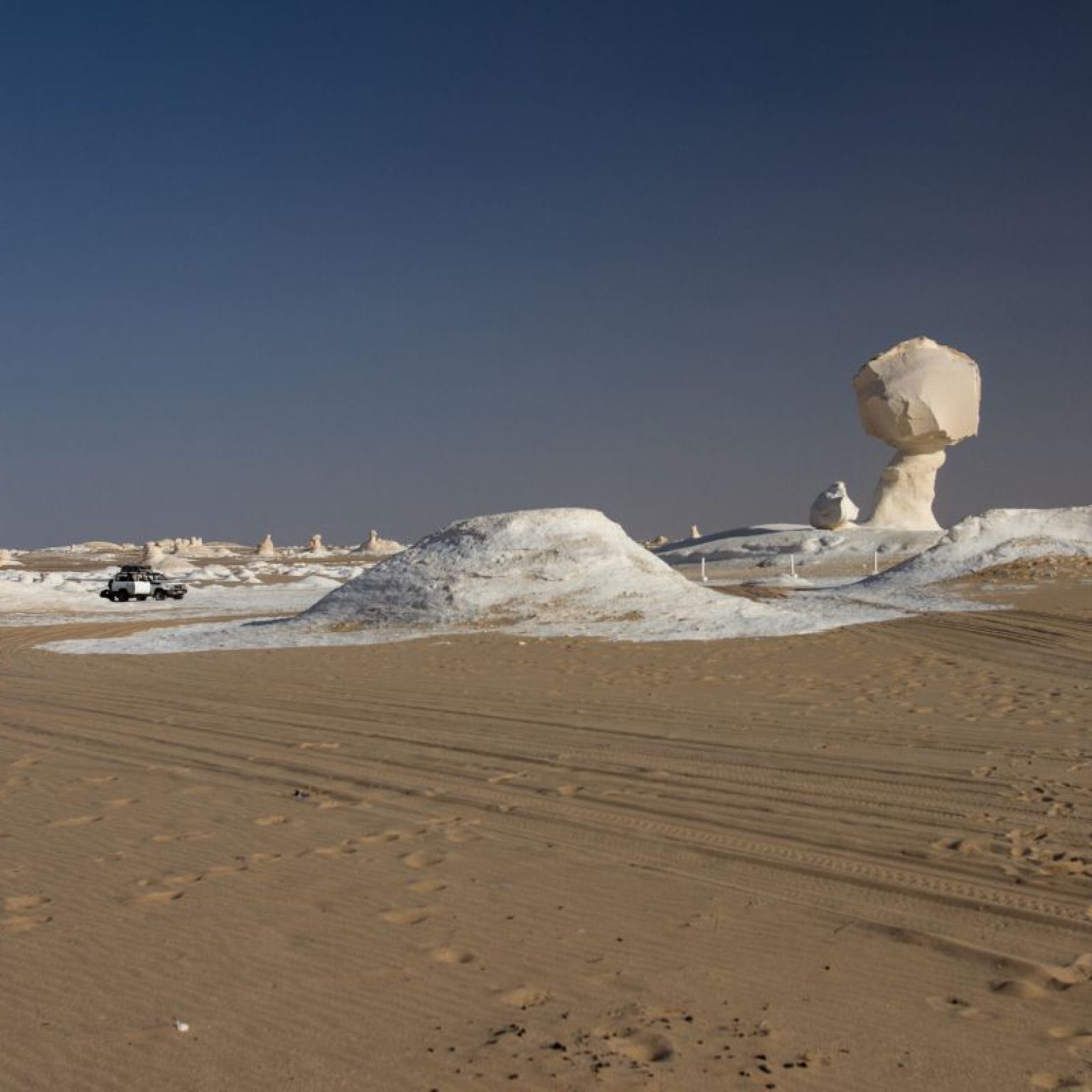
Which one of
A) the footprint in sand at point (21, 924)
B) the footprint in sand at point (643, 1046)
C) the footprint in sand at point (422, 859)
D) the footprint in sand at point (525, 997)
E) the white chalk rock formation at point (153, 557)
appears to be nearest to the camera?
the footprint in sand at point (643, 1046)

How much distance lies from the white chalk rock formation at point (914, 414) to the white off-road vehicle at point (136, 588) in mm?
26470

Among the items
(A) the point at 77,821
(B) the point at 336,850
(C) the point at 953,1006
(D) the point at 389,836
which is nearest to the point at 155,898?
(B) the point at 336,850

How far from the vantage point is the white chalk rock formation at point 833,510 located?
41.2 meters

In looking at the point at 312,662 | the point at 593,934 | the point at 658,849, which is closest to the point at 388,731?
the point at 658,849

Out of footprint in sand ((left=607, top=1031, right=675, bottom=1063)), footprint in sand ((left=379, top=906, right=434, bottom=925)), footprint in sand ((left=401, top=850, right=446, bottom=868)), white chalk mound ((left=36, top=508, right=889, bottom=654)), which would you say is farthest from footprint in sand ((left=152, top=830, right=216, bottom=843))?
white chalk mound ((left=36, top=508, right=889, bottom=654))

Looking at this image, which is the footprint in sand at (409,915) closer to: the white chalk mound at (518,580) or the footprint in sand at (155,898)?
the footprint in sand at (155,898)

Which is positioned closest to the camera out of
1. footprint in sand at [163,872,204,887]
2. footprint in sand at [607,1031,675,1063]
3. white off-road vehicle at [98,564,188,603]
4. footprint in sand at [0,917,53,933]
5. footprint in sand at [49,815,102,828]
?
footprint in sand at [607,1031,675,1063]

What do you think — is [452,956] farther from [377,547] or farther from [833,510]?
[377,547]

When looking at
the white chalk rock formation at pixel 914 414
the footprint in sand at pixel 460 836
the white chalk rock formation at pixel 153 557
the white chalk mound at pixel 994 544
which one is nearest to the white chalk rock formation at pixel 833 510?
the white chalk rock formation at pixel 914 414

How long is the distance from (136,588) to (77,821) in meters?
25.0

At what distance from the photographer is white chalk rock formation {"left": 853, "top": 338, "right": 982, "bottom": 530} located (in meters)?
41.6

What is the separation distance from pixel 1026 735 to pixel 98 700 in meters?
8.03

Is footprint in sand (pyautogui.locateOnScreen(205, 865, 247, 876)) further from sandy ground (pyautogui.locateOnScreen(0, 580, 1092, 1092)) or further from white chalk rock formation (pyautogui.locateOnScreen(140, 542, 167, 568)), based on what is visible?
white chalk rock formation (pyautogui.locateOnScreen(140, 542, 167, 568))

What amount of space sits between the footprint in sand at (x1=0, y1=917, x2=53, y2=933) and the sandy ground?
0.6 inches
